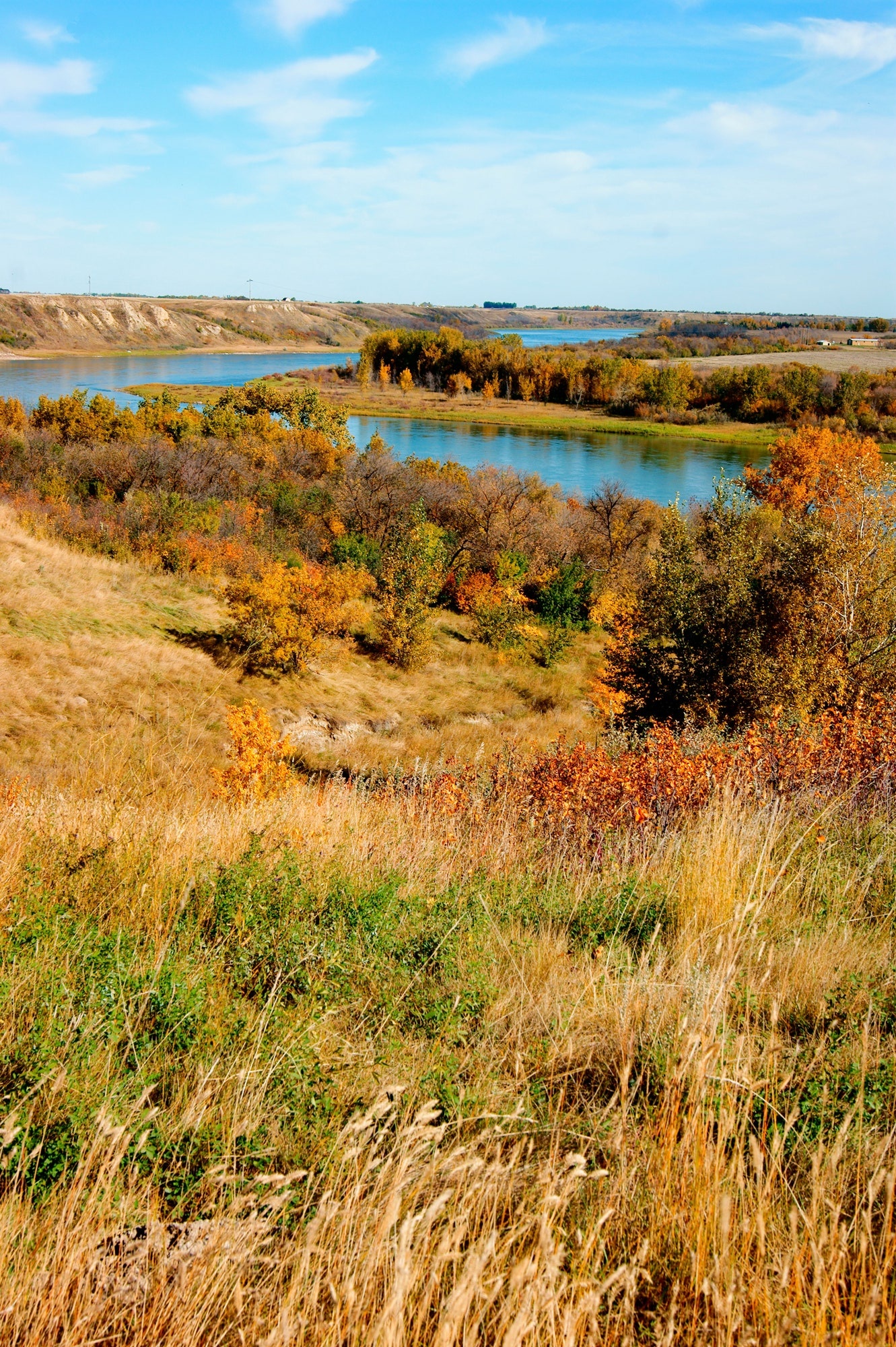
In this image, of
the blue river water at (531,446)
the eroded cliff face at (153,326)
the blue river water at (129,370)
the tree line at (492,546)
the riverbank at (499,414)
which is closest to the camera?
the tree line at (492,546)

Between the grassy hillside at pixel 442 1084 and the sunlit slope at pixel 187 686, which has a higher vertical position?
the grassy hillside at pixel 442 1084

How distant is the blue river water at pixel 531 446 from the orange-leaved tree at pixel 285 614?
81.8 ft

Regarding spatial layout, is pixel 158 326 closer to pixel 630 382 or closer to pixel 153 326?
pixel 153 326

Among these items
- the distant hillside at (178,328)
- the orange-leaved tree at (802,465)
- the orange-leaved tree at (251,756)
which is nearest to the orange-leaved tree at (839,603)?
the orange-leaved tree at (251,756)

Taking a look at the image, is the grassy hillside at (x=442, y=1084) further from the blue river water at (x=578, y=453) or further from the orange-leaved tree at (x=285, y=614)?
the blue river water at (x=578, y=453)

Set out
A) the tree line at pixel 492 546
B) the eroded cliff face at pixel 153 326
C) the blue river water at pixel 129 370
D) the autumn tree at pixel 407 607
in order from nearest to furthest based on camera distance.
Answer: the tree line at pixel 492 546 < the autumn tree at pixel 407 607 < the blue river water at pixel 129 370 < the eroded cliff face at pixel 153 326

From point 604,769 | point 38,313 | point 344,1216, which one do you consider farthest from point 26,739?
point 38,313

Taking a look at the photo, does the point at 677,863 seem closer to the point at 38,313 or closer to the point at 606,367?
the point at 606,367

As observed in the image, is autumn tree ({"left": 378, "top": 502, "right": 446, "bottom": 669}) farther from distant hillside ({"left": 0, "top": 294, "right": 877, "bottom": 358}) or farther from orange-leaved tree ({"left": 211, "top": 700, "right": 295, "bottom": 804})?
distant hillside ({"left": 0, "top": 294, "right": 877, "bottom": 358})

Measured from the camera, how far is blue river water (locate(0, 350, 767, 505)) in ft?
181

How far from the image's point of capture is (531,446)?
70.6 m

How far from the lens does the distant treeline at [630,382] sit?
3014 inches

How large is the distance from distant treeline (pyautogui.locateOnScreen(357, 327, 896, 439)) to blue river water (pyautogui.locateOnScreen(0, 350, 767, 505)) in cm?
1219

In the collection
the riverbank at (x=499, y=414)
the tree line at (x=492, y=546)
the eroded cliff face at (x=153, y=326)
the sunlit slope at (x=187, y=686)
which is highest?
the eroded cliff face at (x=153, y=326)
